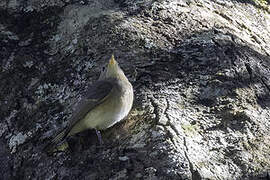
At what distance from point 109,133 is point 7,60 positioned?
1370 mm

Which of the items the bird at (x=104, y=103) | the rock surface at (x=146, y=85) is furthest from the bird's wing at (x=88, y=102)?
the rock surface at (x=146, y=85)

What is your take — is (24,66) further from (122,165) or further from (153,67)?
(122,165)

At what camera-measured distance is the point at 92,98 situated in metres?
4.07

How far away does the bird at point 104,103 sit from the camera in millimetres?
3969

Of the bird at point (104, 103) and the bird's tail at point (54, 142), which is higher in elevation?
the bird at point (104, 103)

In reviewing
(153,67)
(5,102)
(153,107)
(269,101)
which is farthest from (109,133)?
(269,101)

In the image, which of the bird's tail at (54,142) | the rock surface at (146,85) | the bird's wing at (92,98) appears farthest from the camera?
the bird's wing at (92,98)

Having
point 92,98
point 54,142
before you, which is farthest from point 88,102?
point 54,142

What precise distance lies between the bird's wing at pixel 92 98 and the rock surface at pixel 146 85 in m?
0.13

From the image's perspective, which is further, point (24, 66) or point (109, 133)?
point (24, 66)

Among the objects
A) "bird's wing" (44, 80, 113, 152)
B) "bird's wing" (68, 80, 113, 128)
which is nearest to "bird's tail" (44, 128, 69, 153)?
"bird's wing" (44, 80, 113, 152)

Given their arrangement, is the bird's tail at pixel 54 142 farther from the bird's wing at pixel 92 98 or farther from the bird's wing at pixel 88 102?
the bird's wing at pixel 92 98

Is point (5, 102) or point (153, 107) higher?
point (153, 107)

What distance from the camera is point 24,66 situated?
4.54m
